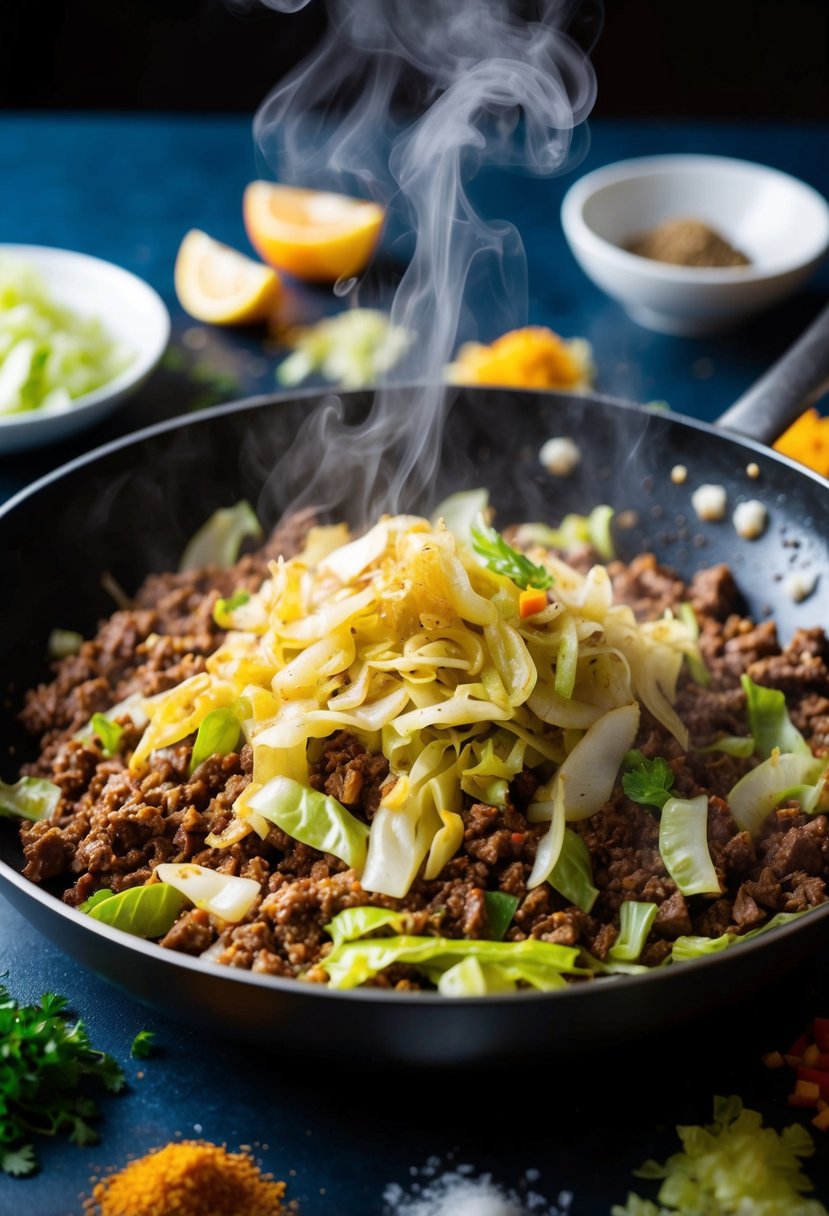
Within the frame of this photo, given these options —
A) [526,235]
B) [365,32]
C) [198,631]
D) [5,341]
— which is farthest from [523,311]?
[198,631]

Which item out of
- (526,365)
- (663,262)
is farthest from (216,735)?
(663,262)

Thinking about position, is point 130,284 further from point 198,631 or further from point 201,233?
point 198,631

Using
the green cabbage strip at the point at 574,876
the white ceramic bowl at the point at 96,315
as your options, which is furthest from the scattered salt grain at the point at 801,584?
the white ceramic bowl at the point at 96,315

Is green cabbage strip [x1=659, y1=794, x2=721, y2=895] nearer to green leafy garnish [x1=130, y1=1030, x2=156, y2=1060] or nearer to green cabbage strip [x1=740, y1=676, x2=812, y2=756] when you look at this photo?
green cabbage strip [x1=740, y1=676, x2=812, y2=756]

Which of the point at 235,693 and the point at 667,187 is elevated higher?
the point at 667,187

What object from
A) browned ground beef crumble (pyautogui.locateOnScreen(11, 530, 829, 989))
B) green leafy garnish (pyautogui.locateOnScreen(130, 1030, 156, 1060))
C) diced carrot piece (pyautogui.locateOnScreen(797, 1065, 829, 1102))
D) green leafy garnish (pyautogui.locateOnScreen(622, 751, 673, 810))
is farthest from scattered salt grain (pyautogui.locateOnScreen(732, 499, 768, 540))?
green leafy garnish (pyautogui.locateOnScreen(130, 1030, 156, 1060))

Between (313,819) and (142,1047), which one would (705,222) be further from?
(142,1047)
